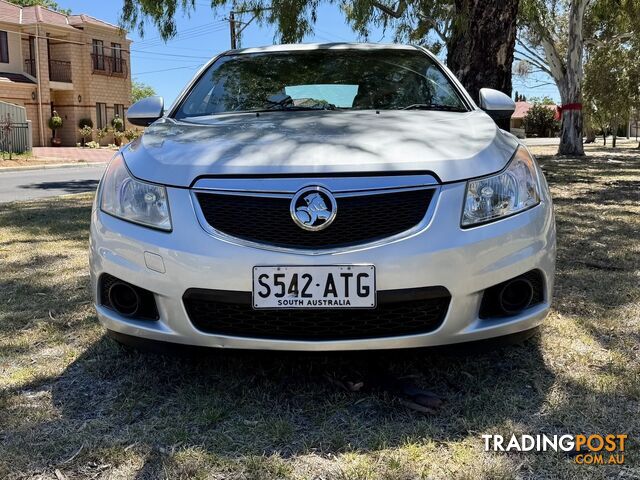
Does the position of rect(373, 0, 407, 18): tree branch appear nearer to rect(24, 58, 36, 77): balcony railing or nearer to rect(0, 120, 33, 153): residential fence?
rect(0, 120, 33, 153): residential fence

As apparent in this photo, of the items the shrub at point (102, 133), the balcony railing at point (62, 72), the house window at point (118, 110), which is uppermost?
the balcony railing at point (62, 72)

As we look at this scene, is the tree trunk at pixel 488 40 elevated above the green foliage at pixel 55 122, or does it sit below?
above

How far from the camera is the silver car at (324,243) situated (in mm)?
2072

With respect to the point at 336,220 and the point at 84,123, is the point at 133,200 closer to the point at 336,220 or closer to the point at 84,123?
the point at 336,220

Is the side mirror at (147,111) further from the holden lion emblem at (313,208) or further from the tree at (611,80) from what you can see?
the tree at (611,80)

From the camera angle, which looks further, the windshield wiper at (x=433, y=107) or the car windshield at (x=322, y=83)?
the car windshield at (x=322, y=83)

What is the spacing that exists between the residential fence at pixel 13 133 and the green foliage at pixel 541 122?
54.3 m

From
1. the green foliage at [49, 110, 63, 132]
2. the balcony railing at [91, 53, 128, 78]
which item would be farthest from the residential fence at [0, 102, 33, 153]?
the balcony railing at [91, 53, 128, 78]

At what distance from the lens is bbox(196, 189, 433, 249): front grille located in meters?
2.11

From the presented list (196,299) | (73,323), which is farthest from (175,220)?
(73,323)

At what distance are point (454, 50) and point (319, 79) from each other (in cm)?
432

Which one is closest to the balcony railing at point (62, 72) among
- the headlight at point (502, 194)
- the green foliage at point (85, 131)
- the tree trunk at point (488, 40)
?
the green foliage at point (85, 131)

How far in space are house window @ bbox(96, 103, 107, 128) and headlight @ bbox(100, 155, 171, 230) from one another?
3516 centimetres

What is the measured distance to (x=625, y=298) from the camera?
352 cm
